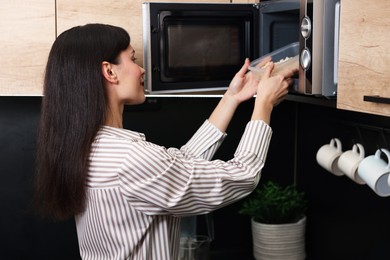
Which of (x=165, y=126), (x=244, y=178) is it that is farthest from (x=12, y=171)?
(x=244, y=178)

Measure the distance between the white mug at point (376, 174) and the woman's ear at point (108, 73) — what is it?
622mm

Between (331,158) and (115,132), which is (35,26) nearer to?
(115,132)

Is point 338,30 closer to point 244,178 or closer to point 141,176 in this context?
point 244,178

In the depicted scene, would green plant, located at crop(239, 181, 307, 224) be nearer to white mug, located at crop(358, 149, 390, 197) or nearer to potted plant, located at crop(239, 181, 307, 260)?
potted plant, located at crop(239, 181, 307, 260)

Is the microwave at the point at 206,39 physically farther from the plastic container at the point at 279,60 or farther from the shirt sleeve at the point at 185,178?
the shirt sleeve at the point at 185,178

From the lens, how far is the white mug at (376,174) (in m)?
1.49

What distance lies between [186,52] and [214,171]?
500 millimetres

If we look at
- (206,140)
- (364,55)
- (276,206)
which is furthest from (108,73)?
(276,206)

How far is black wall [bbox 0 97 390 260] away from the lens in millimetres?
2135

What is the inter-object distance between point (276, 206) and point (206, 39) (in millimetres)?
711

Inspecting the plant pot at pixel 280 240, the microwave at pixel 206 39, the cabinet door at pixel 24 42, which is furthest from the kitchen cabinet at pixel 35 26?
the plant pot at pixel 280 240

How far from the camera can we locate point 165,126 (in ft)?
7.64

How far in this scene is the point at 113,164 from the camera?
4.33ft

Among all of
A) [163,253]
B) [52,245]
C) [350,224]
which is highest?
[163,253]
